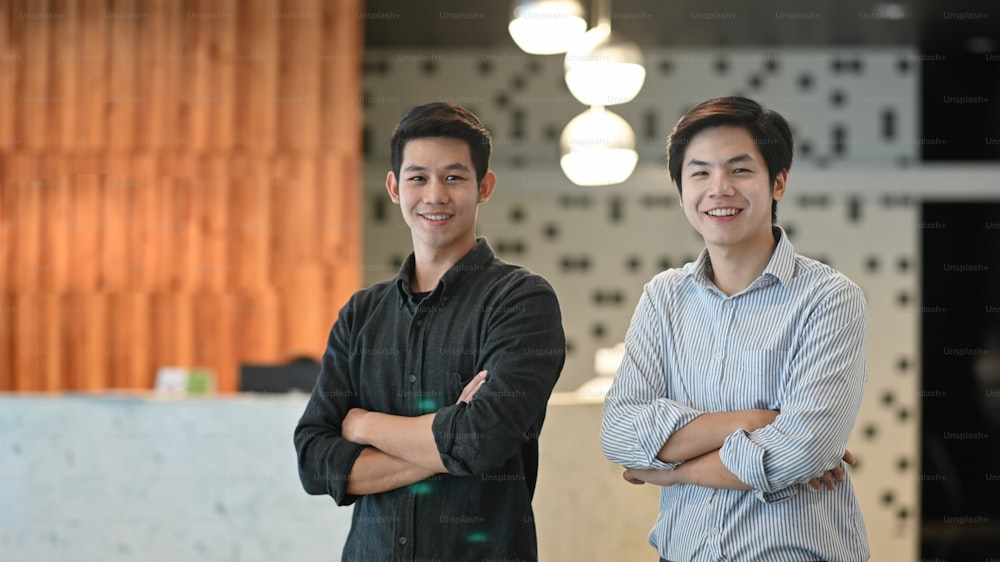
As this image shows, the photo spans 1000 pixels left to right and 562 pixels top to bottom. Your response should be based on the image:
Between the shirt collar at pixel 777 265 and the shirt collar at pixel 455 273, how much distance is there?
1.47 feet

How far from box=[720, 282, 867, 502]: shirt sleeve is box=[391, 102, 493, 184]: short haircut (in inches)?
30.3

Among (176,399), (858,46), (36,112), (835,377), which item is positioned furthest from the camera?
(858,46)

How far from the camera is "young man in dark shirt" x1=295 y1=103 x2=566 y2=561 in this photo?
192 centimetres

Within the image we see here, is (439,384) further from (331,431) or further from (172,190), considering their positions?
(172,190)

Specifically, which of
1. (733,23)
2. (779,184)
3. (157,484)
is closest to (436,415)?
(779,184)

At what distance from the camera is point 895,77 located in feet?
26.9

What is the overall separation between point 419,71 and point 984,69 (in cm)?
495

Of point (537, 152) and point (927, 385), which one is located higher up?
point (537, 152)

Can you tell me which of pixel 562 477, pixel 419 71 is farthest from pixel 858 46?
pixel 562 477

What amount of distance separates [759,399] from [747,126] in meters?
0.55

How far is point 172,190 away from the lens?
6.29 metres

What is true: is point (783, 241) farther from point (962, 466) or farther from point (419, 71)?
point (962, 466)

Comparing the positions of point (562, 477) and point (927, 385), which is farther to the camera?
point (927, 385)

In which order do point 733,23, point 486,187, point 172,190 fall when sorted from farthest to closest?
point 733,23 < point 172,190 < point 486,187
